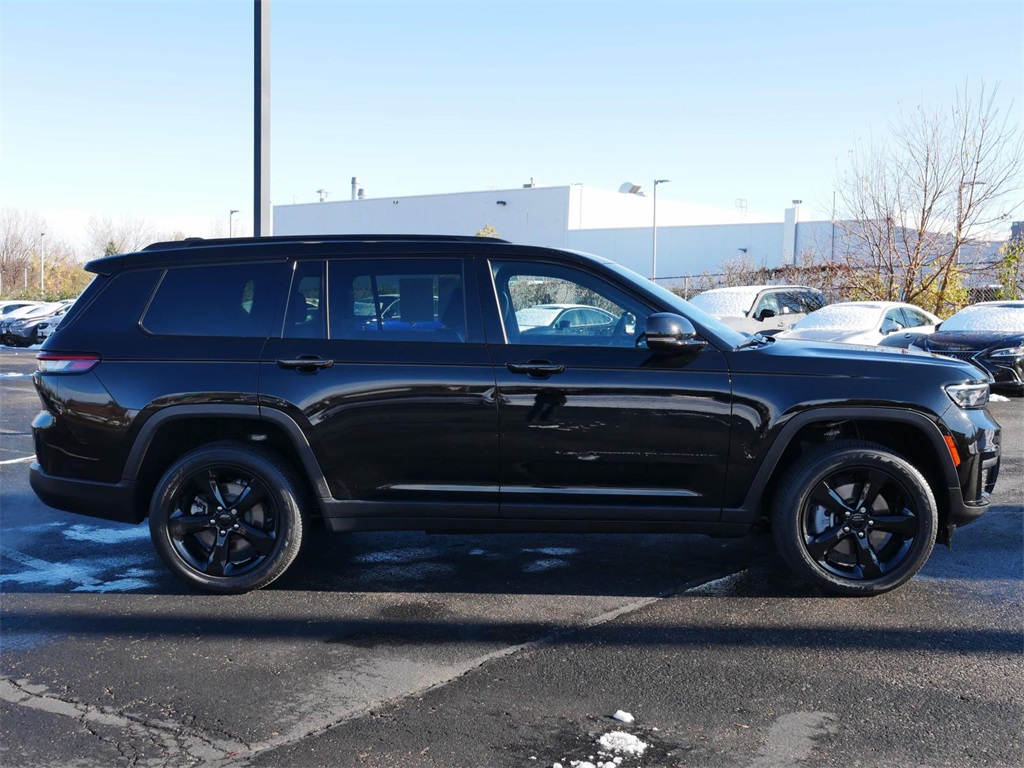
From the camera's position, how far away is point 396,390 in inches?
202

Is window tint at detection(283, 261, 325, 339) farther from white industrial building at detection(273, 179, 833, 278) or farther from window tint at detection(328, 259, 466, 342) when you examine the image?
white industrial building at detection(273, 179, 833, 278)

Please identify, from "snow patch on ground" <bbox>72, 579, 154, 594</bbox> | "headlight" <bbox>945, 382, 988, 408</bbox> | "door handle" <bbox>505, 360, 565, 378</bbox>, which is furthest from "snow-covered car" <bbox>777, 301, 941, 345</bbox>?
"snow patch on ground" <bbox>72, 579, 154, 594</bbox>

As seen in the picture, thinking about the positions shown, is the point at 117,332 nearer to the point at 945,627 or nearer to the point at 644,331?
the point at 644,331

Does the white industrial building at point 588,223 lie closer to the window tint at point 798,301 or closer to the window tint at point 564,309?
the window tint at point 798,301

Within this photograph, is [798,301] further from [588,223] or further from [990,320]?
[588,223]

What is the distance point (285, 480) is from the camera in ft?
17.1

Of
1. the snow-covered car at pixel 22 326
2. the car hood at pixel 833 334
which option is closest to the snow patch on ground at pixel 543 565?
the car hood at pixel 833 334

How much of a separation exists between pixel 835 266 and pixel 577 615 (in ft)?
72.3

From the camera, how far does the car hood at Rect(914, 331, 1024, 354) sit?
47.9 ft

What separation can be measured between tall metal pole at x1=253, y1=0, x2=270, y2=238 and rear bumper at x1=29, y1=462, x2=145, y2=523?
4608 millimetres

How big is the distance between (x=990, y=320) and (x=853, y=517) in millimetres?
12032

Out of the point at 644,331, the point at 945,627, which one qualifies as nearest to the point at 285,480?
Answer: the point at 644,331

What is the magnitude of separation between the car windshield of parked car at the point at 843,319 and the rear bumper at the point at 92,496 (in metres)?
12.7

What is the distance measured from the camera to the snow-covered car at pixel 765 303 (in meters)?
18.4
